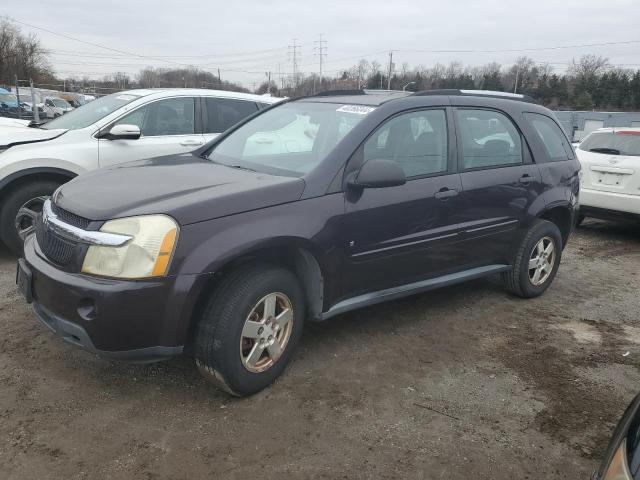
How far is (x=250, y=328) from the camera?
2951mm

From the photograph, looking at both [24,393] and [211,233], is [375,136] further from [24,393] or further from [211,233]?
[24,393]

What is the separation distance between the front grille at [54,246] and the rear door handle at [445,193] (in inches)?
94.5

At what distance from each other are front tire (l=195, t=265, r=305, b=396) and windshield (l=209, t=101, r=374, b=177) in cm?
76

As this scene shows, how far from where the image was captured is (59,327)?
2.75 metres

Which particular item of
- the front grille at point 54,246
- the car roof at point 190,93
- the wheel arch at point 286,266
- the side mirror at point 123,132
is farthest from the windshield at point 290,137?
the car roof at point 190,93

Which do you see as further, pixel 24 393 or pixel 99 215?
pixel 24 393

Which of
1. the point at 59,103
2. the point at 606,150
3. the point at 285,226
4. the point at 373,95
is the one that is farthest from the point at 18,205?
the point at 59,103

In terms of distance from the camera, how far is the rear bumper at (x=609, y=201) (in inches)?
283

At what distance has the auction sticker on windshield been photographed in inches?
144

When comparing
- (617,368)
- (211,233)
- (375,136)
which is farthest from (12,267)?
(617,368)

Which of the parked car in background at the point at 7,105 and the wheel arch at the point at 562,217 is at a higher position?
the parked car in background at the point at 7,105

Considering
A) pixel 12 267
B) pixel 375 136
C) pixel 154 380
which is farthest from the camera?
pixel 12 267

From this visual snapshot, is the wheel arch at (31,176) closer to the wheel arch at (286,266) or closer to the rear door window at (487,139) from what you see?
the wheel arch at (286,266)

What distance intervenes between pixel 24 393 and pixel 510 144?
4001 millimetres
